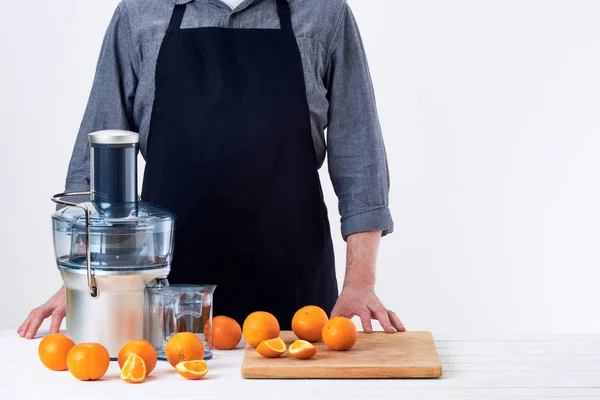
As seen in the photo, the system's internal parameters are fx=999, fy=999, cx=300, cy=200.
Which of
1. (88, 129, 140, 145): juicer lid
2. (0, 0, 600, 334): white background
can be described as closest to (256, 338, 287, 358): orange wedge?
(88, 129, 140, 145): juicer lid

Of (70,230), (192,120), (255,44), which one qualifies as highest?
(255,44)

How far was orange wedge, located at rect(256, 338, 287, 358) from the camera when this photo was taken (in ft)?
5.43

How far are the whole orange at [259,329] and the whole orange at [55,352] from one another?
1.02 ft

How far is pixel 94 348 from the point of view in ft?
5.15

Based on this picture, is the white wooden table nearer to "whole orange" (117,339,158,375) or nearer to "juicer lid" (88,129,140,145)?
"whole orange" (117,339,158,375)

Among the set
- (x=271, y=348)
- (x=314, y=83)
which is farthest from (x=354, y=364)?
(x=314, y=83)

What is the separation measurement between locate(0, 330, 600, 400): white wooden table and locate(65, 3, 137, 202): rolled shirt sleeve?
0.58m

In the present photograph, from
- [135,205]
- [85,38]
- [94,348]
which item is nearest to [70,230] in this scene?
[135,205]

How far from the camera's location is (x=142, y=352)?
1572 mm

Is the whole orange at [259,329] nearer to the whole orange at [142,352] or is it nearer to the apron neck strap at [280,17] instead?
the whole orange at [142,352]

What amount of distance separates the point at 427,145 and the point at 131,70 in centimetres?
184

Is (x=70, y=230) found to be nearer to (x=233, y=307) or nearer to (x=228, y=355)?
(x=228, y=355)

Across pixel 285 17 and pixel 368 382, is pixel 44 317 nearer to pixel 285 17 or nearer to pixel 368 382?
pixel 368 382

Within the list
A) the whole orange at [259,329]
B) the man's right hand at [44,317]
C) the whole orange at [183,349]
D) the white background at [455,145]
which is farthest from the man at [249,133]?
the white background at [455,145]
